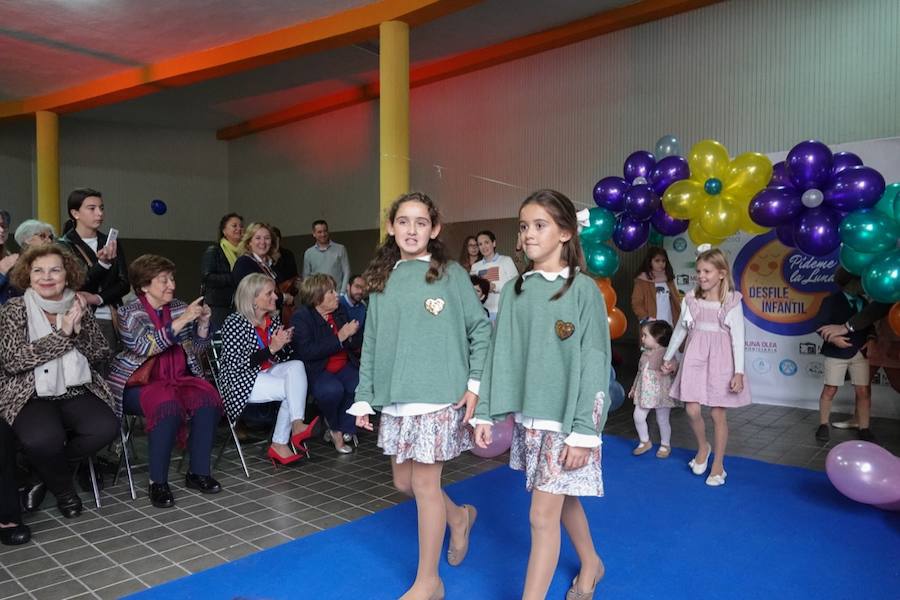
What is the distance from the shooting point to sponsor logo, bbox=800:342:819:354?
5762 mm

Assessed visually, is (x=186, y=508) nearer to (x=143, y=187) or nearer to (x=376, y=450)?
(x=376, y=450)

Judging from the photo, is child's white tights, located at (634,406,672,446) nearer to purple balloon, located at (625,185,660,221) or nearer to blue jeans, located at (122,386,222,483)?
purple balloon, located at (625,185,660,221)

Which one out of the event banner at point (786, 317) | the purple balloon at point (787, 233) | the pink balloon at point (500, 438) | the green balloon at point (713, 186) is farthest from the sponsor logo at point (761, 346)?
the pink balloon at point (500, 438)

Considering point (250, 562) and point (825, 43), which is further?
point (825, 43)

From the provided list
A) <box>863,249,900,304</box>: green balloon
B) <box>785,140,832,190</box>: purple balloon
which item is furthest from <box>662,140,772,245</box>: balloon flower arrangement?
<box>863,249,900,304</box>: green balloon

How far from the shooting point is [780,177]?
4.66m

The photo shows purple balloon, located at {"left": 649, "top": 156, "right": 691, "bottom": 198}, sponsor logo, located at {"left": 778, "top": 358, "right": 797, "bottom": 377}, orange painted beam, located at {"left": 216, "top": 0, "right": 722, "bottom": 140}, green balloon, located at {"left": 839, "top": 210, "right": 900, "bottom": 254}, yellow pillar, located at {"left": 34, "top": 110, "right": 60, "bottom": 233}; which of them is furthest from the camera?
yellow pillar, located at {"left": 34, "top": 110, "right": 60, "bottom": 233}

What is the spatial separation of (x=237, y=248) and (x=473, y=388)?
362 cm

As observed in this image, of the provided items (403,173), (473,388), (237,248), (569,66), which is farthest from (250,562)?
(569,66)

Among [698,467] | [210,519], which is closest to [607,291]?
[698,467]

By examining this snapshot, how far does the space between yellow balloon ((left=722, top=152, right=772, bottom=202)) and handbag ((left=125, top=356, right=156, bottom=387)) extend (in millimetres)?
3965

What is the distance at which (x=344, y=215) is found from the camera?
38.7ft

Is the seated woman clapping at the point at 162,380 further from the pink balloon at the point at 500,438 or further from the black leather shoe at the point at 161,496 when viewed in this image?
the pink balloon at the point at 500,438

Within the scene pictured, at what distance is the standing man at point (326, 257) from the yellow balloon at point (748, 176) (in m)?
4.29
